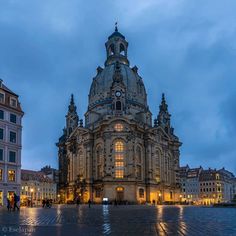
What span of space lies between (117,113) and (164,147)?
23575mm

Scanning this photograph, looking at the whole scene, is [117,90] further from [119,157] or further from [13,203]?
[13,203]

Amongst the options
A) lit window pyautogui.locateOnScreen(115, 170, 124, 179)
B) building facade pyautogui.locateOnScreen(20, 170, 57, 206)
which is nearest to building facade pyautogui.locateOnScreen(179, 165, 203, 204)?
building facade pyautogui.locateOnScreen(20, 170, 57, 206)

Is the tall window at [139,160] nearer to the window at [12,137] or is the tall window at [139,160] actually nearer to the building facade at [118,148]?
the building facade at [118,148]

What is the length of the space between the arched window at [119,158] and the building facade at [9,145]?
4724 cm

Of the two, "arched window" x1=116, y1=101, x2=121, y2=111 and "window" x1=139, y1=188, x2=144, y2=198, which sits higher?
"arched window" x1=116, y1=101, x2=121, y2=111

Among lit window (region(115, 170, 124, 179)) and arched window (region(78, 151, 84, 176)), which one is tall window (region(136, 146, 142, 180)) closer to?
lit window (region(115, 170, 124, 179))

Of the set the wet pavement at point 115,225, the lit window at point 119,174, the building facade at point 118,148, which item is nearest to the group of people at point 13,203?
the wet pavement at point 115,225

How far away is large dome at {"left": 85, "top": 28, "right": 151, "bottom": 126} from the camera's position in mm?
116875

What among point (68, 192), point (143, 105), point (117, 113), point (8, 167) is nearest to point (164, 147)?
point (143, 105)

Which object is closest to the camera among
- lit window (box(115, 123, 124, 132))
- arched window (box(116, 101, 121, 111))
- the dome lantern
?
lit window (box(115, 123, 124, 132))

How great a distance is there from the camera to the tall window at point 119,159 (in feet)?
356

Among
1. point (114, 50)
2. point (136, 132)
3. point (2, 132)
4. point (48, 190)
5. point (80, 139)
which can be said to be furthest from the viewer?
point (48, 190)

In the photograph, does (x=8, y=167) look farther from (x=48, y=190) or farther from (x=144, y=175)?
(x=48, y=190)

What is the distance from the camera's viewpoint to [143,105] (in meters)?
131
